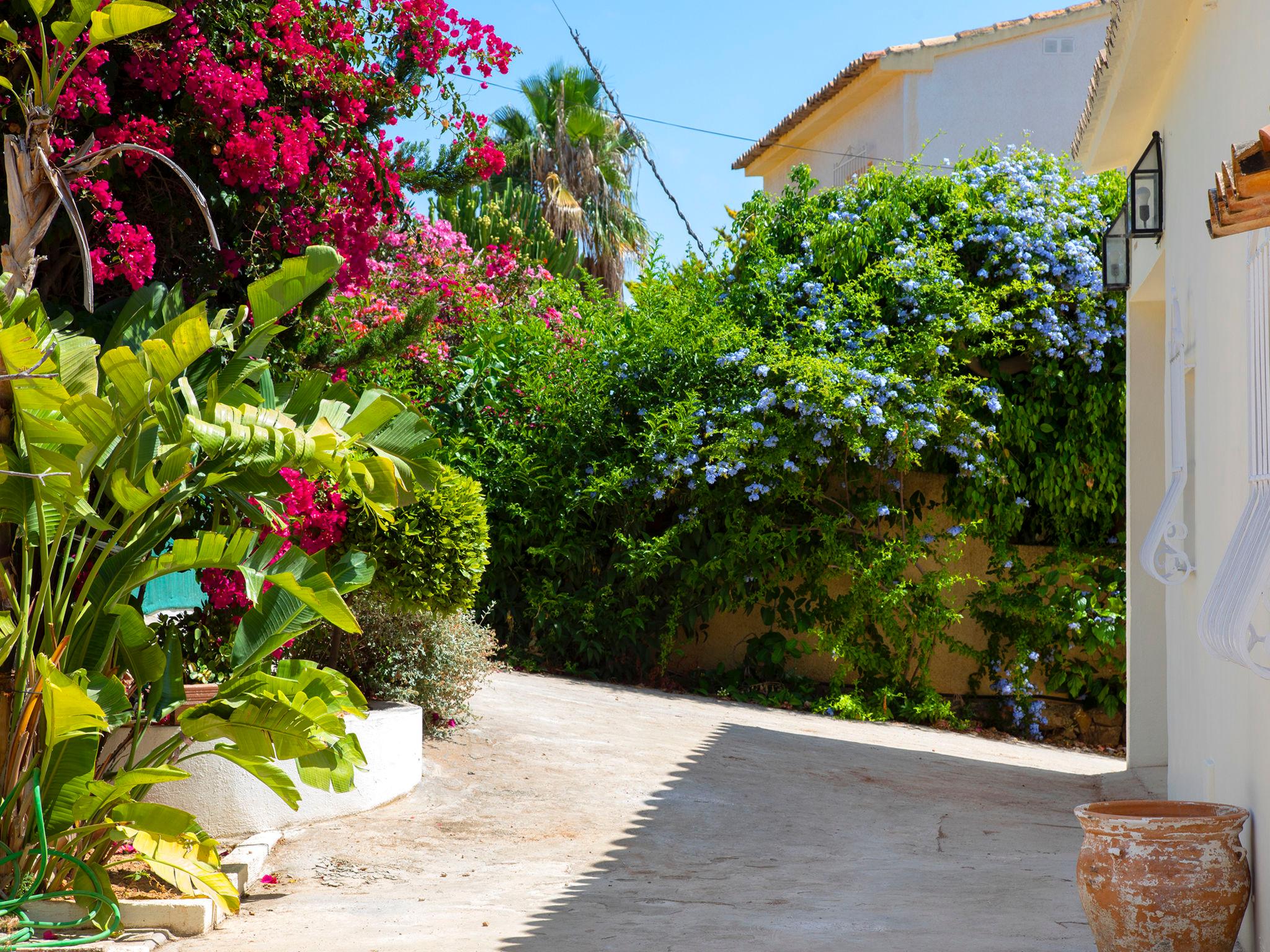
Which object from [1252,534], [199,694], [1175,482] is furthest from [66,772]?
[1175,482]

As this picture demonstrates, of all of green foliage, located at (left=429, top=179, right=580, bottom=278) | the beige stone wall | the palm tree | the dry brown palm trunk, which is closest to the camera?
the dry brown palm trunk

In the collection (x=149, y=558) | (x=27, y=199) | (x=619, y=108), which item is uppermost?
(x=619, y=108)

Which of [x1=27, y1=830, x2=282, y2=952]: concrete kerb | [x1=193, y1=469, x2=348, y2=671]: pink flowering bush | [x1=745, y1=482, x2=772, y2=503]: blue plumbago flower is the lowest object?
[x1=27, y1=830, x2=282, y2=952]: concrete kerb

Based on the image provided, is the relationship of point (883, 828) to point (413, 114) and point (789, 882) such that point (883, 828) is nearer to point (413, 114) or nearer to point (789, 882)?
point (789, 882)

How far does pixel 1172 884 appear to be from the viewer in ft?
13.1

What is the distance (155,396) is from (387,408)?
100 cm

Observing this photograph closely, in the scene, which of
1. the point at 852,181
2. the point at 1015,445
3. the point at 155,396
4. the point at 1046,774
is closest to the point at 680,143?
the point at 852,181

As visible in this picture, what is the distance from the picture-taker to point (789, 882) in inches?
226

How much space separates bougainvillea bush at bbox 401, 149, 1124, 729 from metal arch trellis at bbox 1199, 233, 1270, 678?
6.31 m

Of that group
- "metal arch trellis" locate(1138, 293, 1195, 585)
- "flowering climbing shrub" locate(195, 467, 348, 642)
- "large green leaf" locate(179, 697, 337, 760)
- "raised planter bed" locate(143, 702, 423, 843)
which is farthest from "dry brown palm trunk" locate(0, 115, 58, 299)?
"metal arch trellis" locate(1138, 293, 1195, 585)

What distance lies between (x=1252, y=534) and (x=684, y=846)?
3.60 metres

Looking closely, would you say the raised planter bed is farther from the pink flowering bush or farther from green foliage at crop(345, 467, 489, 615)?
green foliage at crop(345, 467, 489, 615)

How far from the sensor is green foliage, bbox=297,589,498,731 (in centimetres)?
734

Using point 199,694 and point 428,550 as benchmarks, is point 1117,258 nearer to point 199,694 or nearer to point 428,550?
point 428,550
